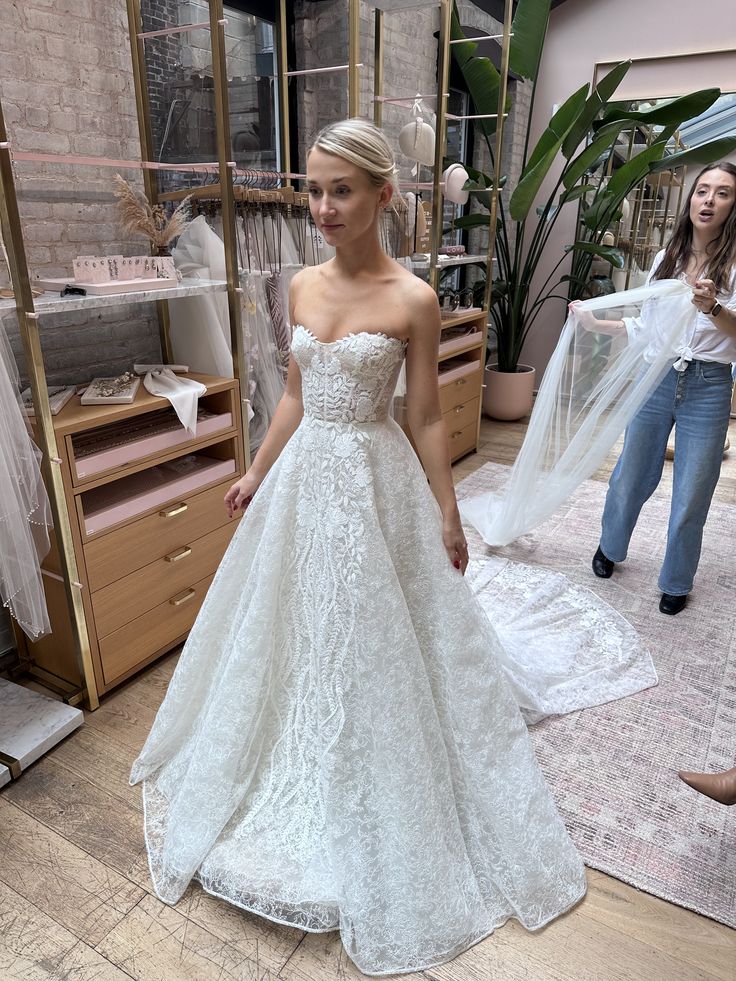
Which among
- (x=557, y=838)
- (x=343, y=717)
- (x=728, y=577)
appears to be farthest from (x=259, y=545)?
(x=728, y=577)

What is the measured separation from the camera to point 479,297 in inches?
208

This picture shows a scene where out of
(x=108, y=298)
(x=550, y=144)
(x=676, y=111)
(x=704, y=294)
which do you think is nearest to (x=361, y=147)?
(x=108, y=298)

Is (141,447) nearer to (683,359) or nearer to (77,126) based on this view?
(77,126)

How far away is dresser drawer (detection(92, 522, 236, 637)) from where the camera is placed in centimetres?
217

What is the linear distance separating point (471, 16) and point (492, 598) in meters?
4.07

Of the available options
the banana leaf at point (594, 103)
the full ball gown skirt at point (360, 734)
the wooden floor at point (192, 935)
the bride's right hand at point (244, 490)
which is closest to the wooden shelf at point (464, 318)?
the banana leaf at point (594, 103)

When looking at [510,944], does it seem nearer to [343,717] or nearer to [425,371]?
[343,717]

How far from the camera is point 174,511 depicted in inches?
91.7

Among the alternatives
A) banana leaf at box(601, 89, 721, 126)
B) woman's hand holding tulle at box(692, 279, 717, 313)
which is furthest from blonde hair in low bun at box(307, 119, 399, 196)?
banana leaf at box(601, 89, 721, 126)

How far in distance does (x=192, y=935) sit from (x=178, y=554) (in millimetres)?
1162

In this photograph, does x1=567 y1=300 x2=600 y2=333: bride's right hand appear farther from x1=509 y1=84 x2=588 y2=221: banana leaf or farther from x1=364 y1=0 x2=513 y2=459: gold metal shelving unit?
x1=509 y1=84 x2=588 y2=221: banana leaf

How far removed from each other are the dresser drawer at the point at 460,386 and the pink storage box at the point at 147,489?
187cm

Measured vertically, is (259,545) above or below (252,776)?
above

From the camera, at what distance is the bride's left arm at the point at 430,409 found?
60.1 inches
